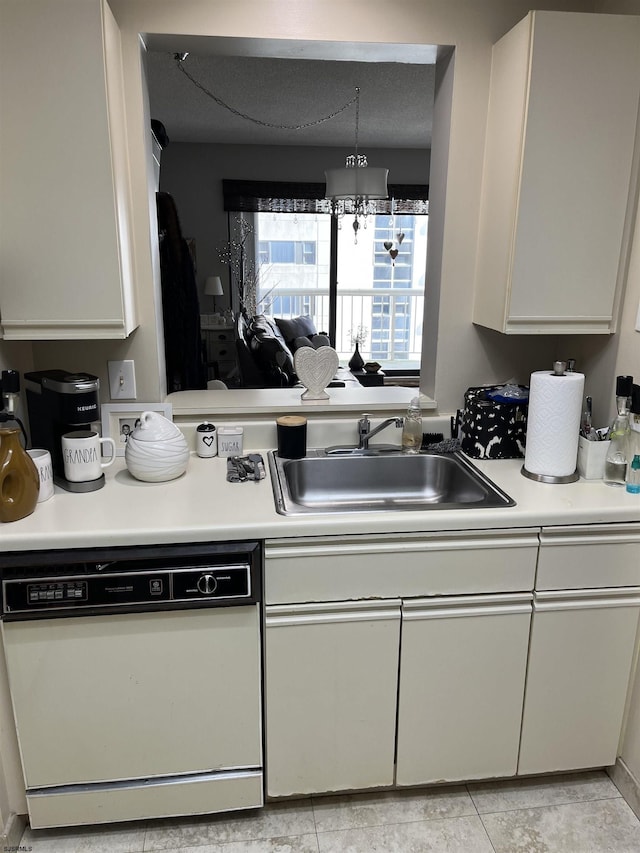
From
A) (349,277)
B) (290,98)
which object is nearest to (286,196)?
(349,277)

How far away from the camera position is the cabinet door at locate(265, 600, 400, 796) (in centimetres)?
162

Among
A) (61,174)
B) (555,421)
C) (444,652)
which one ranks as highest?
(61,174)

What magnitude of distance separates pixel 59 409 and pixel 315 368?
2.71ft

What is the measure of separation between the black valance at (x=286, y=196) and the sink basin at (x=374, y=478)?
17.5ft

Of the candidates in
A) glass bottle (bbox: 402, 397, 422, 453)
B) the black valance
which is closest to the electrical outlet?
glass bottle (bbox: 402, 397, 422, 453)

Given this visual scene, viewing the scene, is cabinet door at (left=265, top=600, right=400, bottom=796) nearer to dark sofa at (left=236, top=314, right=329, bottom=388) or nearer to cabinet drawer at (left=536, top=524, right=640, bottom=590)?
cabinet drawer at (left=536, top=524, right=640, bottom=590)

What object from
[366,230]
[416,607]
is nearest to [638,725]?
[416,607]

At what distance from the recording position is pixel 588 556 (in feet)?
5.43

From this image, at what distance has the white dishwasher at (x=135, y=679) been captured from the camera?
4.89 feet

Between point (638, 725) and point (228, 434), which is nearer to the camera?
point (638, 725)

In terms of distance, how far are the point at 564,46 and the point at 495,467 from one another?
3.80 ft

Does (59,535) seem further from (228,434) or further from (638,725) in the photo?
(638,725)

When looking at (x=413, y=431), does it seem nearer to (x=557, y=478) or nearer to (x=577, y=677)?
(x=557, y=478)

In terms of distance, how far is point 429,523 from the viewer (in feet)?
5.16
